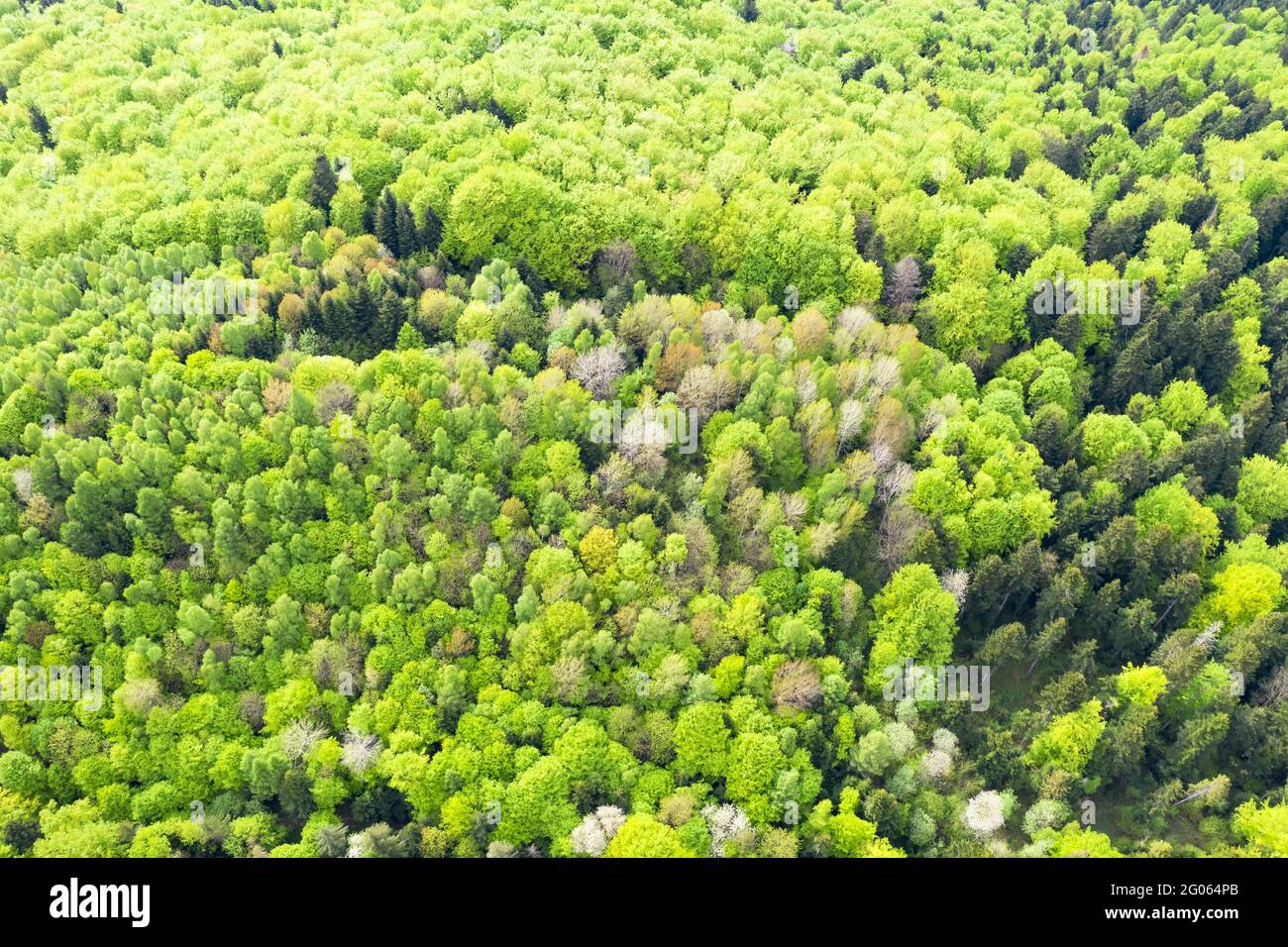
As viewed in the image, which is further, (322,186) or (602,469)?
(322,186)

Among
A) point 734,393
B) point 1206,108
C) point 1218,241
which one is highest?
point 1206,108

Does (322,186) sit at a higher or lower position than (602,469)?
higher

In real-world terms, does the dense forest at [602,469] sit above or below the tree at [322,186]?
below

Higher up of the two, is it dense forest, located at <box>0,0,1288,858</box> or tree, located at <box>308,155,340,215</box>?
tree, located at <box>308,155,340,215</box>

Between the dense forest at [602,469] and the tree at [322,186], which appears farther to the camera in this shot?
the tree at [322,186]

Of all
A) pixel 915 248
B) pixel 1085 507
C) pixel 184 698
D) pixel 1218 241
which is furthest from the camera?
pixel 1218 241

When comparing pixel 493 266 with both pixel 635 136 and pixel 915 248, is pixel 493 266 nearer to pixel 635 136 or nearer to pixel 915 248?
pixel 635 136

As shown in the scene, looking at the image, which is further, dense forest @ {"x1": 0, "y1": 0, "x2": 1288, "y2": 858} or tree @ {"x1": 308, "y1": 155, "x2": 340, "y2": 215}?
tree @ {"x1": 308, "y1": 155, "x2": 340, "y2": 215}

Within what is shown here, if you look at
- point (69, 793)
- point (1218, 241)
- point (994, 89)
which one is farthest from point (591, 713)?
point (994, 89)
